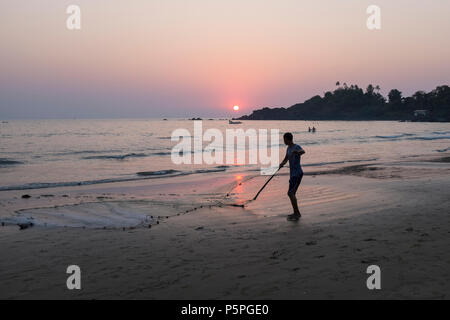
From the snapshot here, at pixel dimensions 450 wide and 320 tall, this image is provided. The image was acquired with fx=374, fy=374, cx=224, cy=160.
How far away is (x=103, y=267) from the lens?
5.60m

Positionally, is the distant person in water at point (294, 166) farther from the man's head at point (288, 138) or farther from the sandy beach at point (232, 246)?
the sandy beach at point (232, 246)

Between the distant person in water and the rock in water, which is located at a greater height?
the distant person in water

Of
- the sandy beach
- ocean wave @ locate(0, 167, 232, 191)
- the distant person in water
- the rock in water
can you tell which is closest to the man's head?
the distant person in water

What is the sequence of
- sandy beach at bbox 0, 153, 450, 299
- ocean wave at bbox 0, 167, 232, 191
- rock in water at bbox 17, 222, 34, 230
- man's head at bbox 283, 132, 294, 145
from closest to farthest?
sandy beach at bbox 0, 153, 450, 299 < rock in water at bbox 17, 222, 34, 230 < man's head at bbox 283, 132, 294, 145 < ocean wave at bbox 0, 167, 232, 191

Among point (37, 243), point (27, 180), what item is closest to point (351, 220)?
point (37, 243)

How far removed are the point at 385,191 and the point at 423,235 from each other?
558 centimetres

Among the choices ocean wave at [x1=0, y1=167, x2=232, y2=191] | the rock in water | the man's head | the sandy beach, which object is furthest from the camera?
ocean wave at [x1=0, y1=167, x2=232, y2=191]

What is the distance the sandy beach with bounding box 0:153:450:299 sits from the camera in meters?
4.71

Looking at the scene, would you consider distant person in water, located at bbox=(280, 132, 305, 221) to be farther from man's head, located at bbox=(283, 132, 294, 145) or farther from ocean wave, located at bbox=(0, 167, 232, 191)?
ocean wave, located at bbox=(0, 167, 232, 191)

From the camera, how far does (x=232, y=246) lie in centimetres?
646

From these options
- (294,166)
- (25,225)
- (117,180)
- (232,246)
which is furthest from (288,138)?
(117,180)

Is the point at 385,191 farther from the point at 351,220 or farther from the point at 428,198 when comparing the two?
the point at 351,220

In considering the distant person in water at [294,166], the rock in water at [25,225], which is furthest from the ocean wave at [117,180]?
the distant person in water at [294,166]
